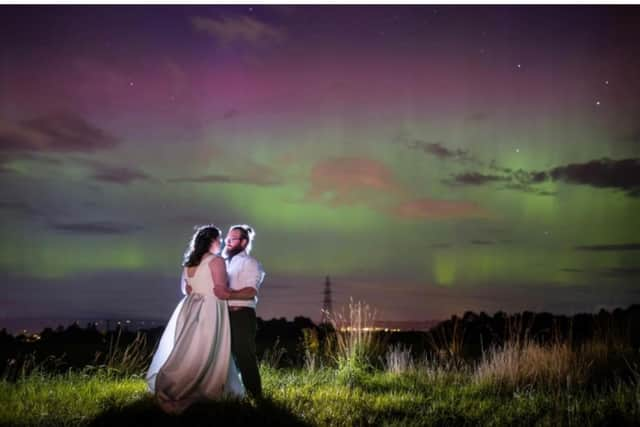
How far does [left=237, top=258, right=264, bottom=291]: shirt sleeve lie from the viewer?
27.5 feet

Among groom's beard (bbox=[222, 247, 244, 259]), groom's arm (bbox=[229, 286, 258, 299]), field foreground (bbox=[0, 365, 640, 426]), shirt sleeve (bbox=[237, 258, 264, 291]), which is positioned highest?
groom's beard (bbox=[222, 247, 244, 259])

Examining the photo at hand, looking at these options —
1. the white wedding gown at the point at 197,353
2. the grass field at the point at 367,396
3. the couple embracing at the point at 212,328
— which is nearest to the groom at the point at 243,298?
the couple embracing at the point at 212,328

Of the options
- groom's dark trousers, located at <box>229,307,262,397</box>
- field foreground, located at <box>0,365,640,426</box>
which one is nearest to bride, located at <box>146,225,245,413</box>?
groom's dark trousers, located at <box>229,307,262,397</box>

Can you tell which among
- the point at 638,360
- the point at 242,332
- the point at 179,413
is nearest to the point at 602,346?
the point at 638,360

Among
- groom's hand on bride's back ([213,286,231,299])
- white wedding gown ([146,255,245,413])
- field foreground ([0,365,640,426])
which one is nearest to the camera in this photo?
field foreground ([0,365,640,426])

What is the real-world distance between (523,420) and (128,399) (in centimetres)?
484

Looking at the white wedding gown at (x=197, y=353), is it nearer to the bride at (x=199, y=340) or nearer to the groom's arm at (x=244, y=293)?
the bride at (x=199, y=340)

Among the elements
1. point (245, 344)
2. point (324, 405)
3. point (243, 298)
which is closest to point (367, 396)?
point (324, 405)

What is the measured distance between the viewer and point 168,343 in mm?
8438

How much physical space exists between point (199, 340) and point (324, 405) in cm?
178

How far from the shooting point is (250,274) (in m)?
8.39

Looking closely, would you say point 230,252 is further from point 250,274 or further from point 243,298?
point 243,298

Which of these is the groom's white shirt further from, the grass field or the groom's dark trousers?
the grass field

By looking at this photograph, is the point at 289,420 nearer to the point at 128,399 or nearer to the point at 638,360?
Result: the point at 128,399
